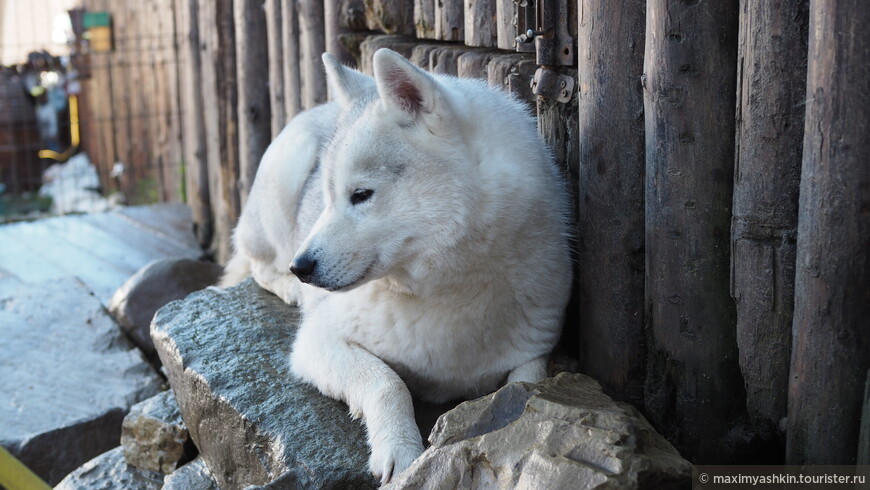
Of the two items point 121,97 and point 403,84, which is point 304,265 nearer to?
point 403,84

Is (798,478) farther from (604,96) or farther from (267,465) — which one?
(267,465)

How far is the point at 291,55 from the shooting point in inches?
277

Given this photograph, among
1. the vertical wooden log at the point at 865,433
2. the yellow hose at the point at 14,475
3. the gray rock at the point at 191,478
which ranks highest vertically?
the yellow hose at the point at 14,475

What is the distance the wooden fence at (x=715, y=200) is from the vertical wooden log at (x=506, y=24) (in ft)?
0.04

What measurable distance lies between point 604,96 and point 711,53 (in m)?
0.53

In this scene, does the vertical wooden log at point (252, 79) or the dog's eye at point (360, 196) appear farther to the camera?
the vertical wooden log at point (252, 79)

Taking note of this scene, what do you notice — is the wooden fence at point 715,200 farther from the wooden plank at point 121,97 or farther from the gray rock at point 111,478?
the wooden plank at point 121,97

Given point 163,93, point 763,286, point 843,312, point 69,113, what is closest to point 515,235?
point 763,286

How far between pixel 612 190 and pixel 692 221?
0.42m

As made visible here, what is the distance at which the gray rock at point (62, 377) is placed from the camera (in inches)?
219

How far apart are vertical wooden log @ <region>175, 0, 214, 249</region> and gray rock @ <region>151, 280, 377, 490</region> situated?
4.05 m

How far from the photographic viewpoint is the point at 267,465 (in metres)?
3.80

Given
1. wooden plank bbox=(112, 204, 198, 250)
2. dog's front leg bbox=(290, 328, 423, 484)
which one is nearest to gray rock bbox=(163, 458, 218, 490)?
dog's front leg bbox=(290, 328, 423, 484)

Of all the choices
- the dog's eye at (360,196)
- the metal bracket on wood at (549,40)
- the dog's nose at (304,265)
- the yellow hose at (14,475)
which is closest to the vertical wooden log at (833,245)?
the metal bracket on wood at (549,40)
